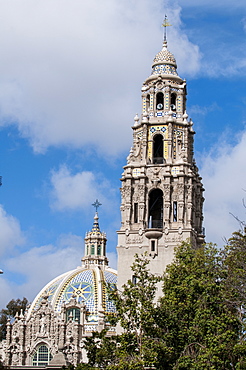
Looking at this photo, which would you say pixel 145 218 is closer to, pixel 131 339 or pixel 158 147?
pixel 158 147

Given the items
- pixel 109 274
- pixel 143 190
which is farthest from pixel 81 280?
pixel 143 190

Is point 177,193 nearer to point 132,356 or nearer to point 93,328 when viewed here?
point 93,328

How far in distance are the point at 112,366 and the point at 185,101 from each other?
85.8 feet

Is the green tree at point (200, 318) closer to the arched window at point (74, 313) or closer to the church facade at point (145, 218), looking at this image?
the church facade at point (145, 218)

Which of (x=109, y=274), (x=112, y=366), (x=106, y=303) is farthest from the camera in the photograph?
(x=109, y=274)

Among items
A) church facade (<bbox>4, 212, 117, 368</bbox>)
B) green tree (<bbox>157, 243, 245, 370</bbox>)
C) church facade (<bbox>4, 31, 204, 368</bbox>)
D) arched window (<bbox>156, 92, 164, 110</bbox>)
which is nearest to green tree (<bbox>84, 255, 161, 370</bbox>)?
green tree (<bbox>157, 243, 245, 370</bbox>)

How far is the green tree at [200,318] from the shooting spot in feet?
123

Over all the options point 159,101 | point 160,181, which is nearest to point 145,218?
point 160,181

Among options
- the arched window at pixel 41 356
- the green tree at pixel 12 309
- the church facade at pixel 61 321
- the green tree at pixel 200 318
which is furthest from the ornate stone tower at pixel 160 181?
the green tree at pixel 12 309

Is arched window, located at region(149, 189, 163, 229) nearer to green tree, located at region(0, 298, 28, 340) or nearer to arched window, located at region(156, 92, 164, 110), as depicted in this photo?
arched window, located at region(156, 92, 164, 110)

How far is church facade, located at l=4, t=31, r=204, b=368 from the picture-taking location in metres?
54.0

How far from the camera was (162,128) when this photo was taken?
5703 centimetres

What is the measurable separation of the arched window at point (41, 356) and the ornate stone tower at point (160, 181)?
10.5 meters

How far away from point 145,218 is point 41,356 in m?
14.0
